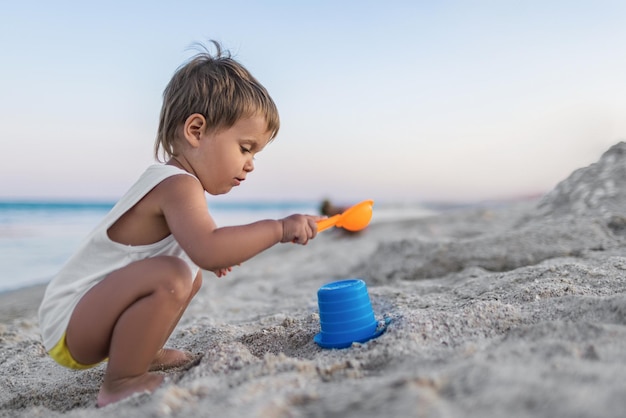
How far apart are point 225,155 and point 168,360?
71 centimetres

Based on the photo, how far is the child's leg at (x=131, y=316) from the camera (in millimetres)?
1470

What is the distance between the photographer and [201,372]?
4.61 feet

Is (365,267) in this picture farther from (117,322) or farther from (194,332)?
(117,322)

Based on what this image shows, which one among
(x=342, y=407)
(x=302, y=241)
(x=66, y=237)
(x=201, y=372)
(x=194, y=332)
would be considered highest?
(x=302, y=241)

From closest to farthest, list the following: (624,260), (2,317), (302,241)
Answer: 1. (302,241)
2. (624,260)
3. (2,317)

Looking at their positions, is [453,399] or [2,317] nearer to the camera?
[453,399]

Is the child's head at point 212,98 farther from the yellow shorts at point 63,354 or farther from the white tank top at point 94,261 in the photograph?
the yellow shorts at point 63,354

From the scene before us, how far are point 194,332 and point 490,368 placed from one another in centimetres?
154

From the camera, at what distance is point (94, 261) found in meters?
1.60

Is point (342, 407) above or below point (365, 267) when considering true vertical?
above

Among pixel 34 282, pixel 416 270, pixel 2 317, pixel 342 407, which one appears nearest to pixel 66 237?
pixel 34 282

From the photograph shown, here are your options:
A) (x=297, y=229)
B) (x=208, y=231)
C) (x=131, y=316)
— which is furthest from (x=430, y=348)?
(x=131, y=316)

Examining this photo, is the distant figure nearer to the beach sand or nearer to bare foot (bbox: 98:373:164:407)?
bare foot (bbox: 98:373:164:407)

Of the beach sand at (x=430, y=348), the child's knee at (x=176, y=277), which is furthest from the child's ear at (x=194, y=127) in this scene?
the beach sand at (x=430, y=348)
